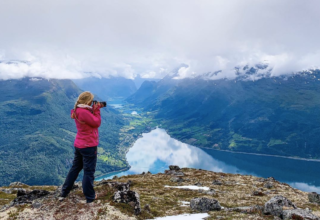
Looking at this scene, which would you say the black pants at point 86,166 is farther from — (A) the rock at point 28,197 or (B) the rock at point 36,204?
(A) the rock at point 28,197

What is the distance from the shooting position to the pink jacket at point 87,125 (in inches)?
454

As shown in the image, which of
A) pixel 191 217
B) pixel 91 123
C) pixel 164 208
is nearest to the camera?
pixel 91 123

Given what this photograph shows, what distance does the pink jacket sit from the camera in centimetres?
1152

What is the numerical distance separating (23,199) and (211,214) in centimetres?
1341

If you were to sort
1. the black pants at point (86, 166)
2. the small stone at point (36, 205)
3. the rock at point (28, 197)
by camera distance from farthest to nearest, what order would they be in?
the rock at point (28, 197) < the small stone at point (36, 205) < the black pants at point (86, 166)

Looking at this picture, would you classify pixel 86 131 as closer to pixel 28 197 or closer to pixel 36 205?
pixel 36 205

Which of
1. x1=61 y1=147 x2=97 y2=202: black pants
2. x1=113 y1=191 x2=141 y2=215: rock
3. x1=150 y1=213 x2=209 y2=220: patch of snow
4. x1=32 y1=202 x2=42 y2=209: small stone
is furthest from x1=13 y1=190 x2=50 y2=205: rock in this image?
x1=150 y1=213 x2=209 y2=220: patch of snow

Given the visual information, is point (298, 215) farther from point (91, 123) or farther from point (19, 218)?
point (19, 218)

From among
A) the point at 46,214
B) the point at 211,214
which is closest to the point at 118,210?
the point at 46,214

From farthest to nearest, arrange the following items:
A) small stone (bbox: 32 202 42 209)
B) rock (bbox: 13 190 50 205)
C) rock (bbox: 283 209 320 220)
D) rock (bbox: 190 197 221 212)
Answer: rock (bbox: 190 197 221 212), rock (bbox: 13 190 50 205), rock (bbox: 283 209 320 220), small stone (bbox: 32 202 42 209)

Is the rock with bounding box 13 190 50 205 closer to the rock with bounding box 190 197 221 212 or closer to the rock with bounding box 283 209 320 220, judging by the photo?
the rock with bounding box 190 197 221 212

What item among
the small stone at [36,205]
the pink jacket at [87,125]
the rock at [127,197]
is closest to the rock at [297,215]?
the rock at [127,197]

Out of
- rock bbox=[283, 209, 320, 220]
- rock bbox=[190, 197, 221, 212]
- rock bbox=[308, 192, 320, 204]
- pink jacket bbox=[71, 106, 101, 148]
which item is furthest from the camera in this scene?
rock bbox=[308, 192, 320, 204]

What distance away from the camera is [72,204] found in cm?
1276
